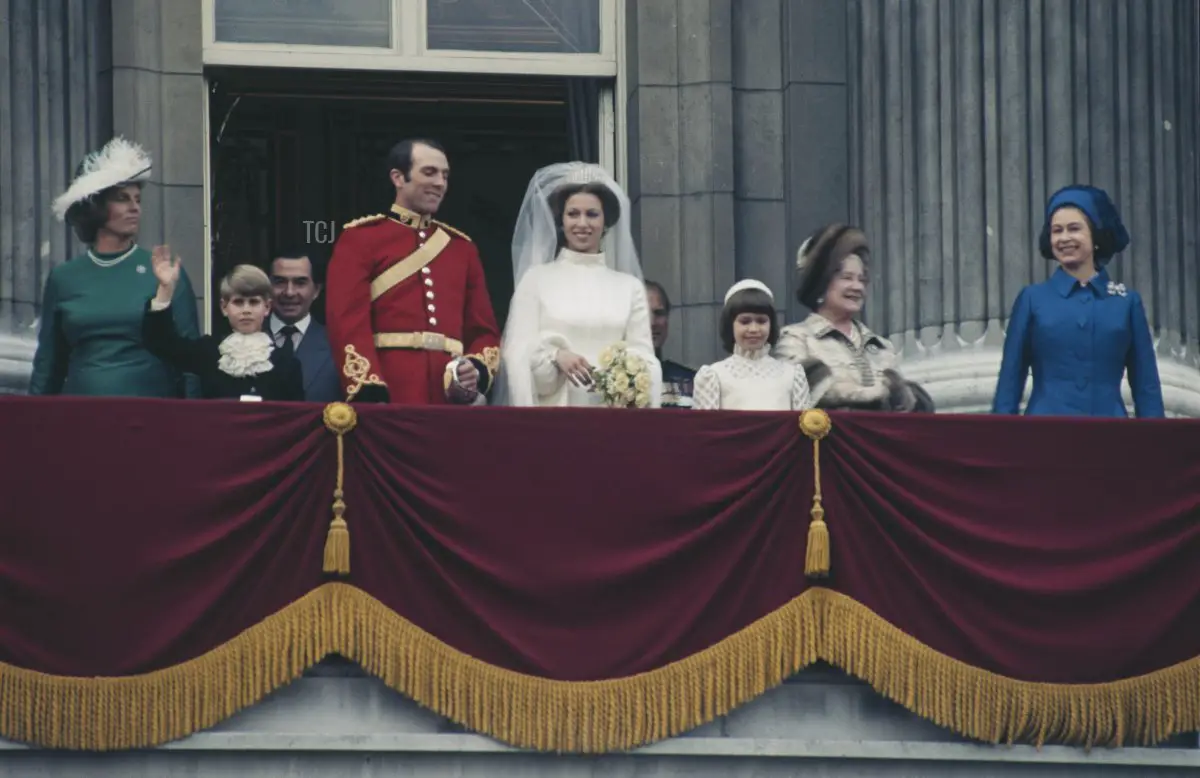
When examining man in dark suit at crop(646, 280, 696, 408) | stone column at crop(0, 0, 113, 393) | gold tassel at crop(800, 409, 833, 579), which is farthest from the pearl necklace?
gold tassel at crop(800, 409, 833, 579)

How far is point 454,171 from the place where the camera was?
20375 mm

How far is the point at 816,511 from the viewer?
1257 centimetres

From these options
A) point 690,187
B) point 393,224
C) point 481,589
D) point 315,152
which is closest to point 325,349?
point 393,224

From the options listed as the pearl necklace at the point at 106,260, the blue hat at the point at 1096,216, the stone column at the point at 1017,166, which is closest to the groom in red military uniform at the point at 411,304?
the pearl necklace at the point at 106,260

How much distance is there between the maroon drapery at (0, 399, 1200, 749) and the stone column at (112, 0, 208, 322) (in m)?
3.18

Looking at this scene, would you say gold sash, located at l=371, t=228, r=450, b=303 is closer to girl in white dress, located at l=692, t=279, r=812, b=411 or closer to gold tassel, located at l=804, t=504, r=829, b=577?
girl in white dress, located at l=692, t=279, r=812, b=411

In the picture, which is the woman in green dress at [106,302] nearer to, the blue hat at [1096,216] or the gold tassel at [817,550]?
the gold tassel at [817,550]

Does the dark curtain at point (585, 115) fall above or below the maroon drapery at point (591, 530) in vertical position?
above

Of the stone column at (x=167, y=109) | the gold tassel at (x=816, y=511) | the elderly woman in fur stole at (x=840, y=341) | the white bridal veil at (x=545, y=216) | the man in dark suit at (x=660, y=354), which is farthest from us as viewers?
the stone column at (x=167, y=109)

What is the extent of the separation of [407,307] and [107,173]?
1.38 meters

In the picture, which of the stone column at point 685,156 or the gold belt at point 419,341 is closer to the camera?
the gold belt at point 419,341

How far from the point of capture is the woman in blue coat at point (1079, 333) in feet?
43.7

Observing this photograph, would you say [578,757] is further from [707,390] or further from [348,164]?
[348,164]

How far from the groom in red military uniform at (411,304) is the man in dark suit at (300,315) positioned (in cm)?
41
